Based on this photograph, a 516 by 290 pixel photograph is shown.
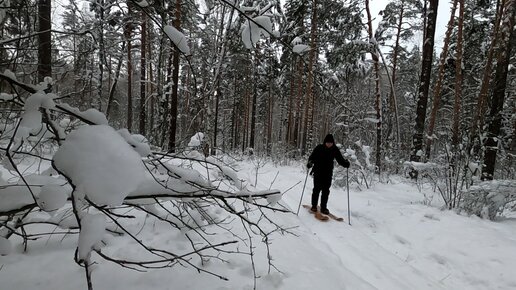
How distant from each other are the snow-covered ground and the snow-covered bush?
0.79 feet

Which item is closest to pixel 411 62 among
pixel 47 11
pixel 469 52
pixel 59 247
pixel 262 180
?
pixel 469 52

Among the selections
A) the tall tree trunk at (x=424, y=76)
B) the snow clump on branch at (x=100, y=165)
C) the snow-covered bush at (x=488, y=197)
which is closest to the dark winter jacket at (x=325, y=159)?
the snow-covered bush at (x=488, y=197)

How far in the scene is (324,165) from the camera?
658 centimetres

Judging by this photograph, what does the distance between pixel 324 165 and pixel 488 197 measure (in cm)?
290

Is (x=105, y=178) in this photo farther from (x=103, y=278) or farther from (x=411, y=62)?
(x=411, y=62)

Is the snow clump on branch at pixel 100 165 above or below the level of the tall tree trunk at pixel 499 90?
below

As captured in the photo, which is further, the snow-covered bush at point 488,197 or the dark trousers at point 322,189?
the dark trousers at point 322,189

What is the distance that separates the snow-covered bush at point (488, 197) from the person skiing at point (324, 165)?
2.23 metres

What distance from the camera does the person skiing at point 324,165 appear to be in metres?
6.39

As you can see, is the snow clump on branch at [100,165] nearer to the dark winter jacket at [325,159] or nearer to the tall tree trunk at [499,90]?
the dark winter jacket at [325,159]

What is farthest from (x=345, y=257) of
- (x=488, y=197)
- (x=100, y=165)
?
(x=100, y=165)

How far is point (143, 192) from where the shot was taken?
4.55 ft

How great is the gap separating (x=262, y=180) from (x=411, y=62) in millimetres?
23417

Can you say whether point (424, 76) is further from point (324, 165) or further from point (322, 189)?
point (322, 189)
